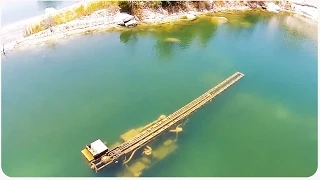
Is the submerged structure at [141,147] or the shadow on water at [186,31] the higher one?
the shadow on water at [186,31]

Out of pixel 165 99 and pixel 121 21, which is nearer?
pixel 165 99

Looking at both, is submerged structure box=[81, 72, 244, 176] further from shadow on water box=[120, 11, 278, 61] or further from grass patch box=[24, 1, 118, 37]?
grass patch box=[24, 1, 118, 37]

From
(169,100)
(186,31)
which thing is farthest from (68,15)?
(169,100)

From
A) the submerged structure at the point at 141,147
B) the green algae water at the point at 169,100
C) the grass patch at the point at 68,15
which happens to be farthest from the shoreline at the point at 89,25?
the submerged structure at the point at 141,147

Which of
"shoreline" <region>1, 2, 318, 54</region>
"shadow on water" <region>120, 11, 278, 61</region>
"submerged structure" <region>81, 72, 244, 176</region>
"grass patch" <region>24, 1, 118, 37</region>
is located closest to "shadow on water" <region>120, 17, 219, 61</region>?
"shadow on water" <region>120, 11, 278, 61</region>

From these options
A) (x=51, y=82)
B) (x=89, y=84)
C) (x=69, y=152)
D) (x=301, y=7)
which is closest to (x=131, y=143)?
(x=69, y=152)

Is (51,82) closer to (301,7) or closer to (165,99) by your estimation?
(165,99)

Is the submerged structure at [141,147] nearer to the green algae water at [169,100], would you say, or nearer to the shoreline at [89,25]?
the green algae water at [169,100]
